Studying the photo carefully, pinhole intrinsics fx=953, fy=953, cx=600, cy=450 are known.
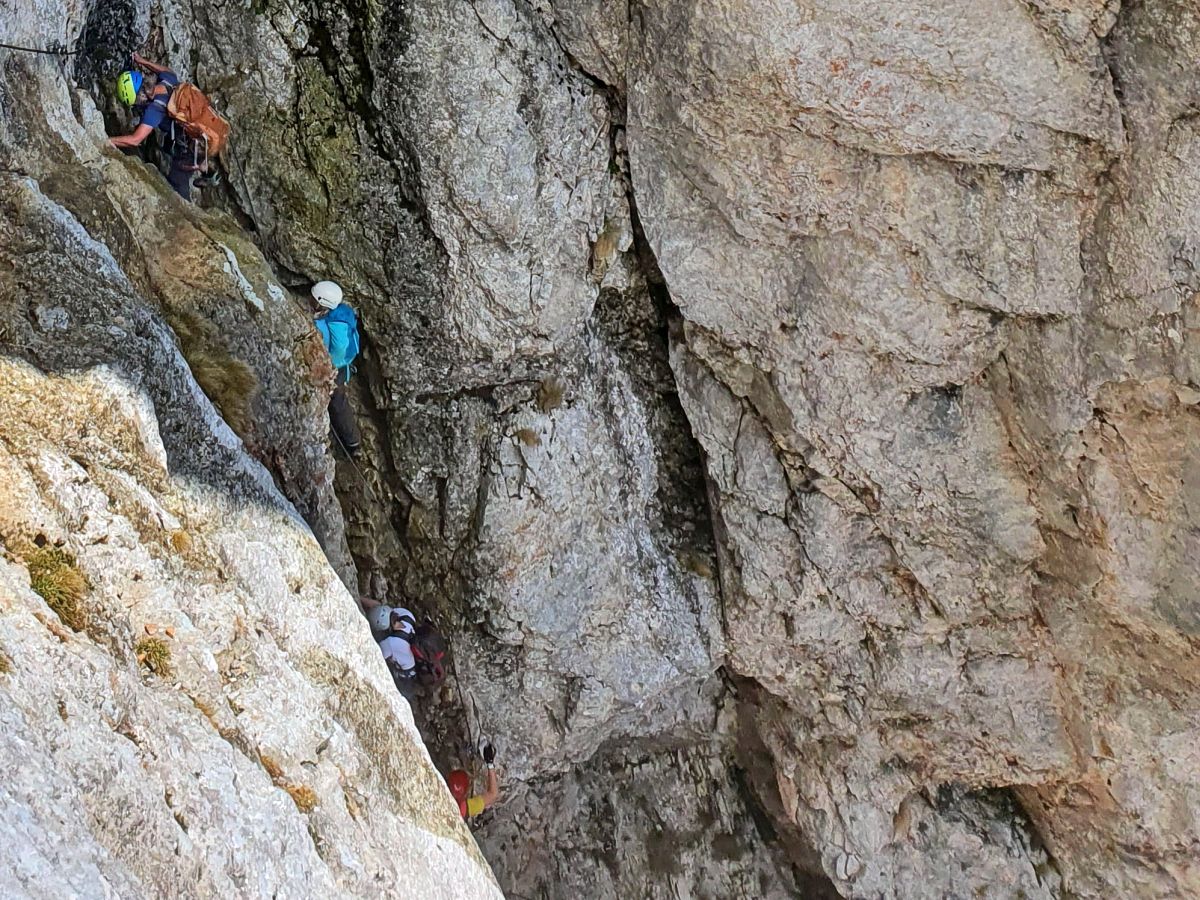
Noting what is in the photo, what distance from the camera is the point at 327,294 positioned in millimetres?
10477

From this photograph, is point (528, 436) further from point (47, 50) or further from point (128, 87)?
point (47, 50)

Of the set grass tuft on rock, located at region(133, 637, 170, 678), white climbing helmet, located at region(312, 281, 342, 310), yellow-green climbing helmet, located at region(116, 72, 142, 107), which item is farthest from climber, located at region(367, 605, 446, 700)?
yellow-green climbing helmet, located at region(116, 72, 142, 107)

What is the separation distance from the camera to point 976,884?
13.6 meters

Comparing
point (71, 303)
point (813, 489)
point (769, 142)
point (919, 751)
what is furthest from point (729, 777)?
point (71, 303)

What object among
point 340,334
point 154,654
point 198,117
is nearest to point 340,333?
point 340,334

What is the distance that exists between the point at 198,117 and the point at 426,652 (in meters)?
6.41

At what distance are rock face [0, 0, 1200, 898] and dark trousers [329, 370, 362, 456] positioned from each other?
586 mm

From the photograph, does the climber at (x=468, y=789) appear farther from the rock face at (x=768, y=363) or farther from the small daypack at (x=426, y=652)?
the small daypack at (x=426, y=652)

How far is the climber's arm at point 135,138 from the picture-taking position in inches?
360

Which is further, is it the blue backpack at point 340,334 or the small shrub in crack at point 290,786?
the blue backpack at point 340,334

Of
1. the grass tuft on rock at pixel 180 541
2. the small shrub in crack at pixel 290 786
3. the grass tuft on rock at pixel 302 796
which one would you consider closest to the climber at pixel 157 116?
the grass tuft on rock at pixel 180 541

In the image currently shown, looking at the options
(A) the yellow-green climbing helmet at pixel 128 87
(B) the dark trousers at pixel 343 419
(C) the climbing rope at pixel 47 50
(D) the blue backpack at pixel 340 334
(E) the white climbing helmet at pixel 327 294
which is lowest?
(B) the dark trousers at pixel 343 419

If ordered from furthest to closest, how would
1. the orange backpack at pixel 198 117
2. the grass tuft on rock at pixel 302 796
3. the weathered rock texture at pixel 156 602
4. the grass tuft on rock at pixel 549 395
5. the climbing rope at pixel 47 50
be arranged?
the grass tuft on rock at pixel 549 395 → the orange backpack at pixel 198 117 → the climbing rope at pixel 47 50 → the grass tuft on rock at pixel 302 796 → the weathered rock texture at pixel 156 602

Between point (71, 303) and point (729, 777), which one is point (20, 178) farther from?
point (729, 777)
